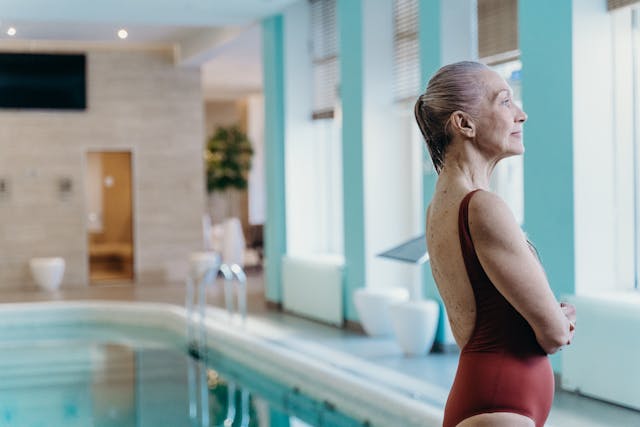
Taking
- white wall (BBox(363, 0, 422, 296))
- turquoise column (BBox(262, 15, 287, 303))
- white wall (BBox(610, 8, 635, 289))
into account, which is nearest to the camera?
white wall (BBox(610, 8, 635, 289))

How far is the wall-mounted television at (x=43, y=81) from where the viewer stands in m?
14.5

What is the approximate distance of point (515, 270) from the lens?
1469 millimetres

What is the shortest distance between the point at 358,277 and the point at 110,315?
3.94 meters

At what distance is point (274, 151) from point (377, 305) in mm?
3325

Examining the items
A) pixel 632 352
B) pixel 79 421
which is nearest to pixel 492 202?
pixel 632 352

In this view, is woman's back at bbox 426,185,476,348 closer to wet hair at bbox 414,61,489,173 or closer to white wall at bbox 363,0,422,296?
wet hair at bbox 414,61,489,173

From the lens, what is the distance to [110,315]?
38.3 ft

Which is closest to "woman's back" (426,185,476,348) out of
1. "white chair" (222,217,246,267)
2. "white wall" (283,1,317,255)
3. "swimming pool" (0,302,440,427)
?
"swimming pool" (0,302,440,427)

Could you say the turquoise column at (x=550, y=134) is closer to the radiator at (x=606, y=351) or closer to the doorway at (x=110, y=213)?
the radiator at (x=606, y=351)

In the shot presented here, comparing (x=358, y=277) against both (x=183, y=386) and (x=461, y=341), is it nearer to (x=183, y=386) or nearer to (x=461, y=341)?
(x=183, y=386)

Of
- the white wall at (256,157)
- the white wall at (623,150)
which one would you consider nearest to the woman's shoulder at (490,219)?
the white wall at (623,150)

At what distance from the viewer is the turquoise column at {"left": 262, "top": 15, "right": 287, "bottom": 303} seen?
11125 millimetres

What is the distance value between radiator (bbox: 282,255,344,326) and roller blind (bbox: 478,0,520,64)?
309 cm

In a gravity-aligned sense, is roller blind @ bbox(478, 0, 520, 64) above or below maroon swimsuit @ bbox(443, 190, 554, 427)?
above
